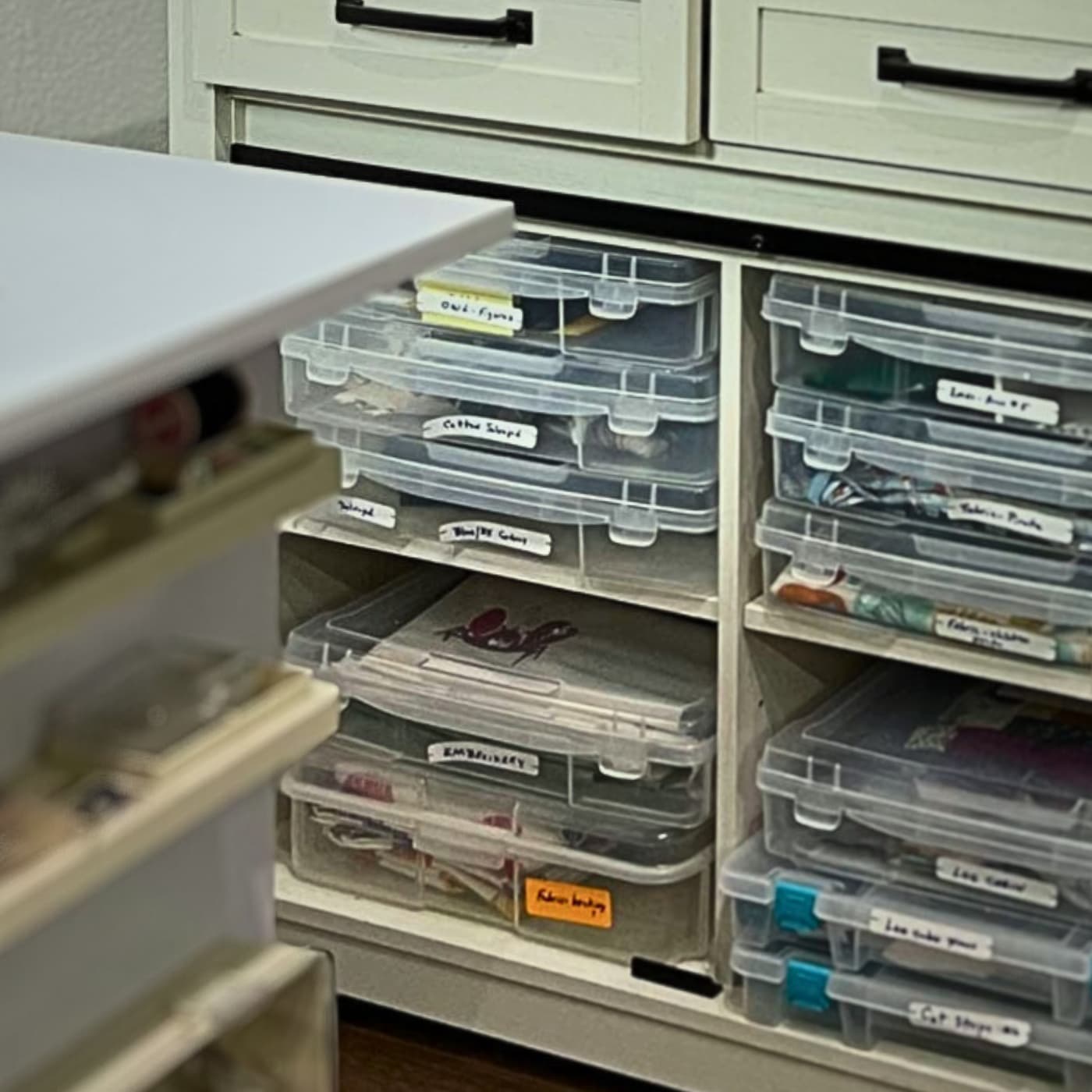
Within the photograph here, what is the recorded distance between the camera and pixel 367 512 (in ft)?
6.53

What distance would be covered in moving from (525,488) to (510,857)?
1.06ft

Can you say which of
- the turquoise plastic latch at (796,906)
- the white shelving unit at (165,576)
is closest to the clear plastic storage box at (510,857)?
the turquoise plastic latch at (796,906)

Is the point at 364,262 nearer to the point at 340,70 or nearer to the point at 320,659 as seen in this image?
the point at 340,70

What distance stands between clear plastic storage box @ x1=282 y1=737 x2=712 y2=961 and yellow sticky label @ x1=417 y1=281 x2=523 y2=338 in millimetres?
388

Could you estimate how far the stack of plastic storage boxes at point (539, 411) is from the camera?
1858mm

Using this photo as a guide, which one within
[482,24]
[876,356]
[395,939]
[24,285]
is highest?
[482,24]

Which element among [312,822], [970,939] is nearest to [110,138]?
[312,822]

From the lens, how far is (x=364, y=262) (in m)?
1.07

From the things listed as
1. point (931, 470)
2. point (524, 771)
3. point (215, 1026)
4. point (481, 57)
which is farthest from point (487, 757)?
point (215, 1026)

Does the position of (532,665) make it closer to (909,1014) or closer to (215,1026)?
(909,1014)

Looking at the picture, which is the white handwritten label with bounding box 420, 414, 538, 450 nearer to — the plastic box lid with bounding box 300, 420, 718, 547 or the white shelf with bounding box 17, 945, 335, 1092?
the plastic box lid with bounding box 300, 420, 718, 547

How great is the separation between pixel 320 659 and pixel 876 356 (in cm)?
57

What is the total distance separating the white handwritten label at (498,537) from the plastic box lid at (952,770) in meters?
0.24

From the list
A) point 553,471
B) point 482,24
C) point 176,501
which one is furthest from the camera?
point 553,471
